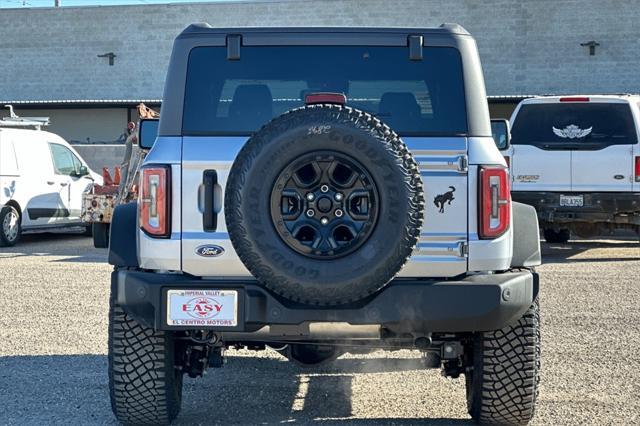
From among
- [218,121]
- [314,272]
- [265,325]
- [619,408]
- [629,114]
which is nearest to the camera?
[314,272]

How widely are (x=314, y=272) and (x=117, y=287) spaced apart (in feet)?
3.62

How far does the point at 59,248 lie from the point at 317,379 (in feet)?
34.0

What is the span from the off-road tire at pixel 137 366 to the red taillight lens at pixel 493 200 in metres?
1.69

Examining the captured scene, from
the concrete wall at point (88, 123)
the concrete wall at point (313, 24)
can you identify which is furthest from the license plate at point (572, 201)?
the concrete wall at point (88, 123)

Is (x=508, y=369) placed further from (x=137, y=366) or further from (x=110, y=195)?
(x=110, y=195)

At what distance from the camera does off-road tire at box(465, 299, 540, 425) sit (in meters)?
5.22

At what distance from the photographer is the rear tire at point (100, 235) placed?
53.0ft

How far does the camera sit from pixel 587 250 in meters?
15.6

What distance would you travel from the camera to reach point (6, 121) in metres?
18.4

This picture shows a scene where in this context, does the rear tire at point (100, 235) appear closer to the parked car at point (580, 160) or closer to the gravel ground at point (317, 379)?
the gravel ground at point (317, 379)

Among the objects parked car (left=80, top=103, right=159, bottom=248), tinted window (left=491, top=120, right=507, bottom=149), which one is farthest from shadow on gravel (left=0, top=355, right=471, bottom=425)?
parked car (left=80, top=103, right=159, bottom=248)

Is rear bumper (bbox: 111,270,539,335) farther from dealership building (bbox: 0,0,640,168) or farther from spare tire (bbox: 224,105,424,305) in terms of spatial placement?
dealership building (bbox: 0,0,640,168)

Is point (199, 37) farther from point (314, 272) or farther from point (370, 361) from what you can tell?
point (370, 361)

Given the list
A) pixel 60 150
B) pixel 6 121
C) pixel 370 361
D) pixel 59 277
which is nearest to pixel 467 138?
pixel 370 361
